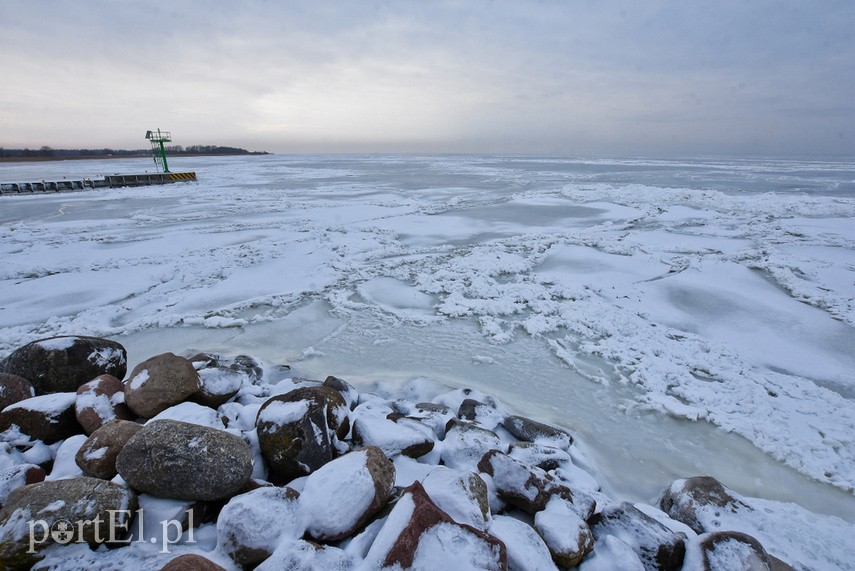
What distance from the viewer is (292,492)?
2.17m

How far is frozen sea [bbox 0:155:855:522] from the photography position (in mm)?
3490

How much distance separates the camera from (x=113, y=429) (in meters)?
2.39

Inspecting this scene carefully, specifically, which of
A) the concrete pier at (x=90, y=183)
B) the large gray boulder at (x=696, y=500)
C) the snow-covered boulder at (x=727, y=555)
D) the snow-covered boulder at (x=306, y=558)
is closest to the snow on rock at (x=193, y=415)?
the snow-covered boulder at (x=306, y=558)

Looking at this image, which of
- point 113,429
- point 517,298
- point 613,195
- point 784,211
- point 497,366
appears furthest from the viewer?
point 613,195

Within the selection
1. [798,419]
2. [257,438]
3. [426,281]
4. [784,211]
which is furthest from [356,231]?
[784,211]

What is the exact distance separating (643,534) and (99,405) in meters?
3.58

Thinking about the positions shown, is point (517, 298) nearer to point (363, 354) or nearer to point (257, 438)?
point (363, 354)

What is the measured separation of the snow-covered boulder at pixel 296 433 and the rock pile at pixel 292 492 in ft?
0.03

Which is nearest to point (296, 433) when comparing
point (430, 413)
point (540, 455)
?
point (430, 413)

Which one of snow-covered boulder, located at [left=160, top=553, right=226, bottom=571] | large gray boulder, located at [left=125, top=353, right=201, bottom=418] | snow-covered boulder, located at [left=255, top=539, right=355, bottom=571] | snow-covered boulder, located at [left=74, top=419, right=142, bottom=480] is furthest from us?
large gray boulder, located at [left=125, top=353, right=201, bottom=418]

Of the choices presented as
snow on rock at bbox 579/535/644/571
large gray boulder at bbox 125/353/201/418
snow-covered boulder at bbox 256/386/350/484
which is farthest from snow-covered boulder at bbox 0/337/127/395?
snow on rock at bbox 579/535/644/571

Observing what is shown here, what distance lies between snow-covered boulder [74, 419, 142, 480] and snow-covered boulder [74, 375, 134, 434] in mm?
387

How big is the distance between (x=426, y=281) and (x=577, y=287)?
2569 millimetres

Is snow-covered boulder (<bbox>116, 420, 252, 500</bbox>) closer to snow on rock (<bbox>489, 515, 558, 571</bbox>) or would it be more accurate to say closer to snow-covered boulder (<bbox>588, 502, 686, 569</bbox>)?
snow on rock (<bbox>489, 515, 558, 571</bbox>)
